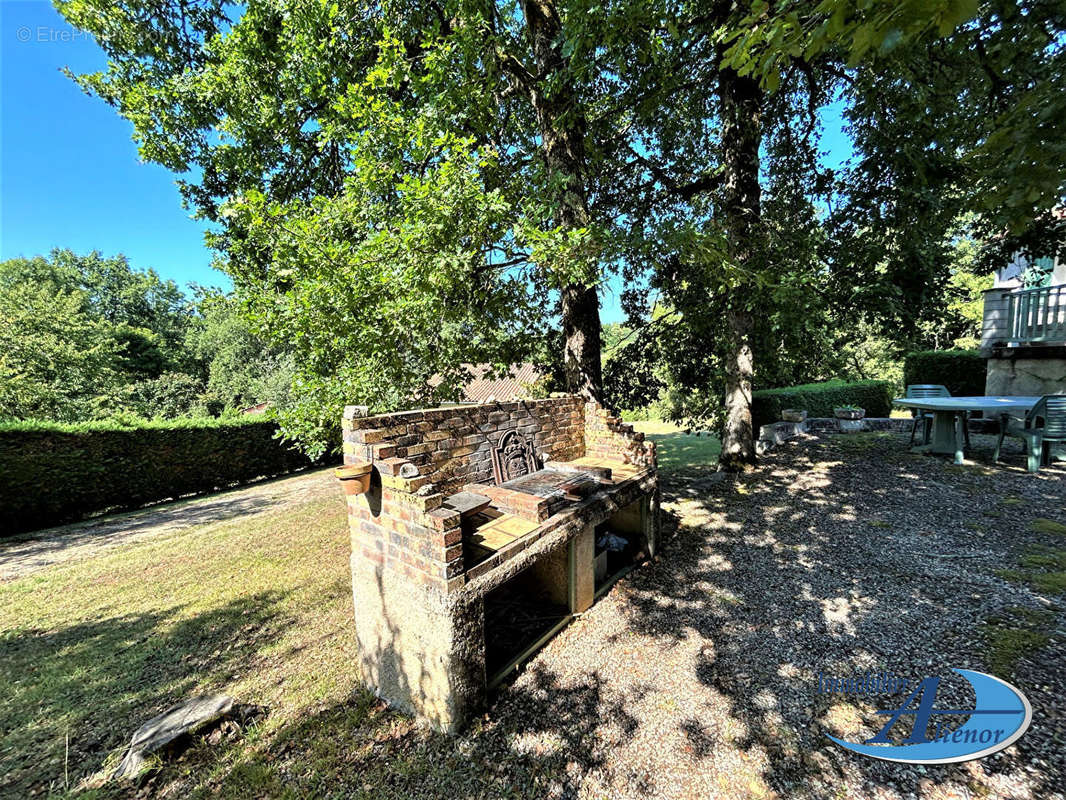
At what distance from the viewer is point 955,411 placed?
673 centimetres

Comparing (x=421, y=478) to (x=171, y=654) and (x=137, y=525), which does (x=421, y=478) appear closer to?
(x=171, y=654)

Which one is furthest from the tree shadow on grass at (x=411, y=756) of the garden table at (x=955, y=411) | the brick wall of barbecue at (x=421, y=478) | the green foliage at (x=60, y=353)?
the green foliage at (x=60, y=353)

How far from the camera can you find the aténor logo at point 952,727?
210 cm

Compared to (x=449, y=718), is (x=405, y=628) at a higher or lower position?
higher

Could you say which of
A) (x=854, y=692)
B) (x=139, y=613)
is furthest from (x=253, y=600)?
(x=854, y=692)

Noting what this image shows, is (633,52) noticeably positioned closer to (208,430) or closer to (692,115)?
(692,115)

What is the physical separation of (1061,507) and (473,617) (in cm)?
707

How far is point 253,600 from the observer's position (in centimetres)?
446

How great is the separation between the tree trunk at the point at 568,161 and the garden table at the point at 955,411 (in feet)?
18.6

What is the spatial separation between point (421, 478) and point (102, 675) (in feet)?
11.5

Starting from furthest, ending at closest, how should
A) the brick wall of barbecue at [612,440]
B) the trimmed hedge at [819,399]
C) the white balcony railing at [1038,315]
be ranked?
the trimmed hedge at [819,399], the white balcony railing at [1038,315], the brick wall of barbecue at [612,440]

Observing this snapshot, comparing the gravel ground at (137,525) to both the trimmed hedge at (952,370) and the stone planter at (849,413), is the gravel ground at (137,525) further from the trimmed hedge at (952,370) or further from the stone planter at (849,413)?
the trimmed hedge at (952,370)

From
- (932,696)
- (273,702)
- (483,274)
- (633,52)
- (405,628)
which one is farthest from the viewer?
(633,52)

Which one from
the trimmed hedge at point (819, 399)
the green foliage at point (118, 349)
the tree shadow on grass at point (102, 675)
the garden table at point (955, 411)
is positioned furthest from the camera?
the green foliage at point (118, 349)
